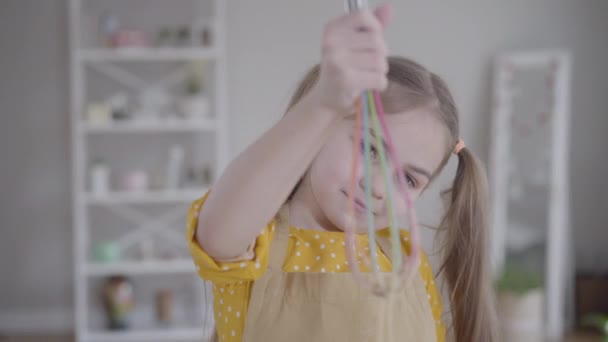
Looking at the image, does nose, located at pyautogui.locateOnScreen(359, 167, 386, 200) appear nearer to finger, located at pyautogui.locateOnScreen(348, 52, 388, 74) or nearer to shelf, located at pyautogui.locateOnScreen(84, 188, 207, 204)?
finger, located at pyautogui.locateOnScreen(348, 52, 388, 74)

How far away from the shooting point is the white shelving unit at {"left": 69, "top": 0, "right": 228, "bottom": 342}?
3.05 m

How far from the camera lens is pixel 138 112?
3.17m

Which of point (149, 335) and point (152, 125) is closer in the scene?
point (152, 125)

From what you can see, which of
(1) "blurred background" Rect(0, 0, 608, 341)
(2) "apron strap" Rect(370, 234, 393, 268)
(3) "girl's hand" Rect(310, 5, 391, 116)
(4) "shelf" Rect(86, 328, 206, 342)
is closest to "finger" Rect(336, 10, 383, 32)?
(3) "girl's hand" Rect(310, 5, 391, 116)

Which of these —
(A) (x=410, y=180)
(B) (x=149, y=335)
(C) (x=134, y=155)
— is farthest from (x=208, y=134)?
(A) (x=410, y=180)

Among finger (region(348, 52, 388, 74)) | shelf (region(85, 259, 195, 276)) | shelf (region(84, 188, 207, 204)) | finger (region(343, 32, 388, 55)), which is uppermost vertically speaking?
finger (region(343, 32, 388, 55))

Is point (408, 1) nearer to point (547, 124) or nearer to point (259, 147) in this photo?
point (547, 124)

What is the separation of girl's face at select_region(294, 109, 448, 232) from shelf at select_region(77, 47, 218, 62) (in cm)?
240

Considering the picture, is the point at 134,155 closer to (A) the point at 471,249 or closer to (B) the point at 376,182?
(A) the point at 471,249

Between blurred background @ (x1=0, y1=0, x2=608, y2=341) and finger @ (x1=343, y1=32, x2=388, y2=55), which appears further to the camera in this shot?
blurred background @ (x1=0, y1=0, x2=608, y2=341)

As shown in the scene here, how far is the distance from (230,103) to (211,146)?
0.75ft

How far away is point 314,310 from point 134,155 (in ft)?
8.95

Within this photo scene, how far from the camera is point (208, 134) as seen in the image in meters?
3.36

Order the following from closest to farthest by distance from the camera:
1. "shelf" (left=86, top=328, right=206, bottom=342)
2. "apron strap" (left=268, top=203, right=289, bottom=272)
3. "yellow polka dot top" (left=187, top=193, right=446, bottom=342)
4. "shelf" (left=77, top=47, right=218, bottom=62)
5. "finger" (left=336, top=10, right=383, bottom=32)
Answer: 1. "finger" (left=336, top=10, right=383, bottom=32)
2. "yellow polka dot top" (left=187, top=193, right=446, bottom=342)
3. "apron strap" (left=268, top=203, right=289, bottom=272)
4. "shelf" (left=77, top=47, right=218, bottom=62)
5. "shelf" (left=86, top=328, right=206, bottom=342)
